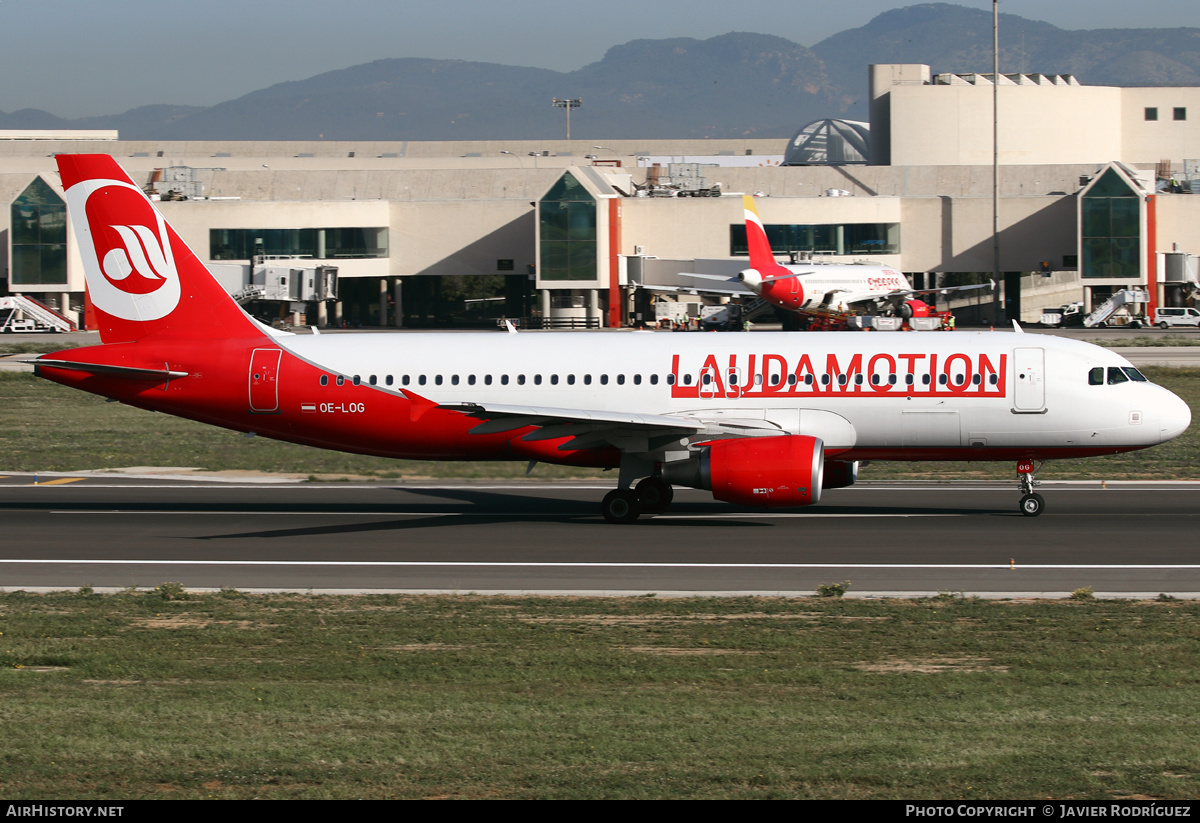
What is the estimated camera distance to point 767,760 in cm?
1062

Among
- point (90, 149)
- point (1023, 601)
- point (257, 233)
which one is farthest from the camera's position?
point (90, 149)

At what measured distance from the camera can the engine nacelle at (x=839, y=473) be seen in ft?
88.5

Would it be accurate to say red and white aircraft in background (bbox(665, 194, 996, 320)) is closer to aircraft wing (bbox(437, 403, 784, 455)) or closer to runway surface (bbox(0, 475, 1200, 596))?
runway surface (bbox(0, 475, 1200, 596))

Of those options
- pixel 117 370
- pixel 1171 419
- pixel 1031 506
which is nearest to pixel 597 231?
pixel 117 370

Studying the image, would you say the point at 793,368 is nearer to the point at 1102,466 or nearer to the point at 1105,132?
the point at 1102,466

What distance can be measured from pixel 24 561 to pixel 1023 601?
1660 centimetres

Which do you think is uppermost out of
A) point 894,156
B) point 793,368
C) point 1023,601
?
point 894,156

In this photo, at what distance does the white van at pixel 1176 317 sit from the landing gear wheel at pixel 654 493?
76820 mm

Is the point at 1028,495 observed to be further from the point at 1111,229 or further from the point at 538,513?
the point at 1111,229

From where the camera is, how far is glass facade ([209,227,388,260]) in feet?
325

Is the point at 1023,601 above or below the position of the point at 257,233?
below

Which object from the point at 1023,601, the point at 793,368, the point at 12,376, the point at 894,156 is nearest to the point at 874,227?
the point at 894,156

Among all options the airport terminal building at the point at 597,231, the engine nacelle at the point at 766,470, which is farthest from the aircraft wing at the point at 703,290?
the engine nacelle at the point at 766,470

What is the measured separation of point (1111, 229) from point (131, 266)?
286ft
